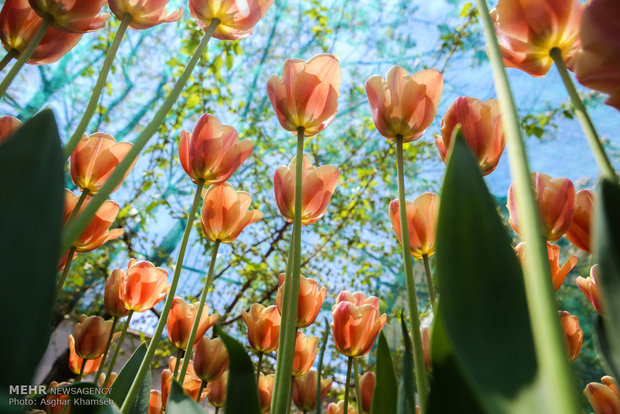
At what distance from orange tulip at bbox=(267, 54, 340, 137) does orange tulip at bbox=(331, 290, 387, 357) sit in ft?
0.61

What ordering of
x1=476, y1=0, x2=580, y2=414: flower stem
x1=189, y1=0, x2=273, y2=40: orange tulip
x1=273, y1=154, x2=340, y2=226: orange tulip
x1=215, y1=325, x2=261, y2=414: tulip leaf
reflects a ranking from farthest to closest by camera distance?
1. x1=273, y1=154, x2=340, y2=226: orange tulip
2. x1=189, y1=0, x2=273, y2=40: orange tulip
3. x1=215, y1=325, x2=261, y2=414: tulip leaf
4. x1=476, y1=0, x2=580, y2=414: flower stem

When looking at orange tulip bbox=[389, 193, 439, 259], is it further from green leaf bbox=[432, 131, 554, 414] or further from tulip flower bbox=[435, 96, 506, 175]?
green leaf bbox=[432, 131, 554, 414]

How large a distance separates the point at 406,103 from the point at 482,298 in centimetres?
26

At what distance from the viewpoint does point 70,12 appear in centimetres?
31

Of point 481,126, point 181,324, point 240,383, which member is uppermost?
point 481,126

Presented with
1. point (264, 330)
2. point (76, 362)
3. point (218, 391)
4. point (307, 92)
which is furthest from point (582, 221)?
point (76, 362)

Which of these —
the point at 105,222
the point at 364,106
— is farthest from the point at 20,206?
the point at 364,106

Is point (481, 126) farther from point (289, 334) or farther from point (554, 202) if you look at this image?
point (289, 334)

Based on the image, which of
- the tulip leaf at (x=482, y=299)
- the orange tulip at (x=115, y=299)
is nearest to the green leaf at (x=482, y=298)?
the tulip leaf at (x=482, y=299)

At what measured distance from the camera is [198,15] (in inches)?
13.7

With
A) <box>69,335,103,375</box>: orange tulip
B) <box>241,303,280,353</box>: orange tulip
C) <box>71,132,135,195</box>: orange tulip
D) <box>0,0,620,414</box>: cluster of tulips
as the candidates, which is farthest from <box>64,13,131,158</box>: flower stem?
<box>69,335,103,375</box>: orange tulip

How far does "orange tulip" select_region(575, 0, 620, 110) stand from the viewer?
0.19m

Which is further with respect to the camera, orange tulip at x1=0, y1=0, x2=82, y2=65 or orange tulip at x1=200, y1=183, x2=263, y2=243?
orange tulip at x1=200, y1=183, x2=263, y2=243

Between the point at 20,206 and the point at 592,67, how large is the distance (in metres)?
0.24
